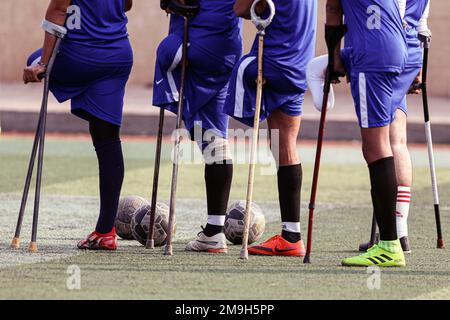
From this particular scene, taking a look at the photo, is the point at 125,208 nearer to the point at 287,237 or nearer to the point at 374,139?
the point at 287,237

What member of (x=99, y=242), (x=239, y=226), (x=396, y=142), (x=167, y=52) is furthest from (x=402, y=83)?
(x=99, y=242)

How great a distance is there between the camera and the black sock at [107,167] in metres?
7.77

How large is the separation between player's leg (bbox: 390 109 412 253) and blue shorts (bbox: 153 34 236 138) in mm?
1095

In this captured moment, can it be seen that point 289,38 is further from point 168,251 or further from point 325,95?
point 168,251

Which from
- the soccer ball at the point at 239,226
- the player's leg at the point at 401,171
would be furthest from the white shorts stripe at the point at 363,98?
the soccer ball at the point at 239,226

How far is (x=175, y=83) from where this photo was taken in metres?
7.76

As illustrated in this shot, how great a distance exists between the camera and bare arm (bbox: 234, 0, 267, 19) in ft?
23.9

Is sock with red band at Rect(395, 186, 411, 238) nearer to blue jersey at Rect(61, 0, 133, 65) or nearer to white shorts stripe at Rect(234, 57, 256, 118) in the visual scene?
white shorts stripe at Rect(234, 57, 256, 118)

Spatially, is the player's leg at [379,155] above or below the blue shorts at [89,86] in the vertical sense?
below

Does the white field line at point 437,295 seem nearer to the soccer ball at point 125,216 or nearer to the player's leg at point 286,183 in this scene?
the player's leg at point 286,183

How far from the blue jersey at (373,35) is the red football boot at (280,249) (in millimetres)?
1227

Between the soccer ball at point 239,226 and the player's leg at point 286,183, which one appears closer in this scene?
the player's leg at point 286,183

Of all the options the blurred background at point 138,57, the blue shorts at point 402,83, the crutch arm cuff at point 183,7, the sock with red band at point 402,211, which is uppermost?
the blurred background at point 138,57
